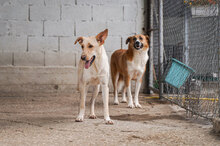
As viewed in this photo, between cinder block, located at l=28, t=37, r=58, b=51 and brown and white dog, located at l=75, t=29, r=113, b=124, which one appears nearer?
brown and white dog, located at l=75, t=29, r=113, b=124

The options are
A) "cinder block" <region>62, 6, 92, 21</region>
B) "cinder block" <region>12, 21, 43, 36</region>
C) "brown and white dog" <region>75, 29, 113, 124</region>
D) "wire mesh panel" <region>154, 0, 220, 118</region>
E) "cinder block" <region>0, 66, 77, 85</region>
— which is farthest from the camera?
"cinder block" <region>62, 6, 92, 21</region>

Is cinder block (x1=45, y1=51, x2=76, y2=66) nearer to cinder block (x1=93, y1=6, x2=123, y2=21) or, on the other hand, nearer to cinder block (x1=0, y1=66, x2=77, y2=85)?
cinder block (x1=0, y1=66, x2=77, y2=85)

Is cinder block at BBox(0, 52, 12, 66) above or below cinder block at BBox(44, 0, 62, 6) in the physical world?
below

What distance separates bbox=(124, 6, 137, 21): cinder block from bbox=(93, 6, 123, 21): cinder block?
11cm

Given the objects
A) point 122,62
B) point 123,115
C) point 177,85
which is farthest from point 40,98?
point 177,85

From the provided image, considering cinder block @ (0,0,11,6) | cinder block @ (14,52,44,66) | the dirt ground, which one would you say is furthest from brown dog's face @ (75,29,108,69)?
cinder block @ (0,0,11,6)

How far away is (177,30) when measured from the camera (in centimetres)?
454

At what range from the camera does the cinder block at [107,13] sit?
628 cm

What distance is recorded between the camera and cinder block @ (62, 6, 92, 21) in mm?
6227

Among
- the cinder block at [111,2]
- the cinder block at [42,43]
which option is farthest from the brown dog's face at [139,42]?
the cinder block at [42,43]

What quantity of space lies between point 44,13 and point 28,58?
3.48ft

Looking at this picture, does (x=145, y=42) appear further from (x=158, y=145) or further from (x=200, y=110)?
(x=158, y=145)

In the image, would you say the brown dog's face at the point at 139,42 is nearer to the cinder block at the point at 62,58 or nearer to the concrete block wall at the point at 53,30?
A: the concrete block wall at the point at 53,30

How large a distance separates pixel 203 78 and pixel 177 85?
1078 millimetres
